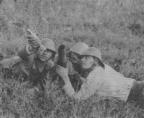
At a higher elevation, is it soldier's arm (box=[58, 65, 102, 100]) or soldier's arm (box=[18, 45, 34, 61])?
soldier's arm (box=[18, 45, 34, 61])

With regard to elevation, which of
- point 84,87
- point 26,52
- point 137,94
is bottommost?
point 137,94

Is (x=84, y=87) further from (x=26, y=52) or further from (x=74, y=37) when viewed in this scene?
(x=74, y=37)

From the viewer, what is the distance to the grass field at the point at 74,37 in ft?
12.6

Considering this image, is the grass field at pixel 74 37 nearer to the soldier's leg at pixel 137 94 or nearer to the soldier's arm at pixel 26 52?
the soldier's leg at pixel 137 94

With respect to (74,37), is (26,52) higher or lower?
higher

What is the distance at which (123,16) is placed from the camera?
317 inches

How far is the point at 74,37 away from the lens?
6820mm

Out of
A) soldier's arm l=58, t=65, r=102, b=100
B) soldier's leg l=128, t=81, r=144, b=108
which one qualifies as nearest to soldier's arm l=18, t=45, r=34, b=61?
soldier's arm l=58, t=65, r=102, b=100

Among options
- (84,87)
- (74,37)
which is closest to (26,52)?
(84,87)

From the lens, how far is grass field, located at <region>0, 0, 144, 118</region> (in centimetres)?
385

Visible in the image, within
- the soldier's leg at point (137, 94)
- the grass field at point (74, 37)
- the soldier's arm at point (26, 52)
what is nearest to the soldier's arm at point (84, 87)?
the grass field at point (74, 37)

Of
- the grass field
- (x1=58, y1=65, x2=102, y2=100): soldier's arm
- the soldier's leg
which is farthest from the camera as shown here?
the soldier's leg

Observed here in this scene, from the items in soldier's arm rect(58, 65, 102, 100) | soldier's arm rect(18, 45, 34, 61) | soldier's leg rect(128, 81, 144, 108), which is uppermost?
soldier's arm rect(18, 45, 34, 61)

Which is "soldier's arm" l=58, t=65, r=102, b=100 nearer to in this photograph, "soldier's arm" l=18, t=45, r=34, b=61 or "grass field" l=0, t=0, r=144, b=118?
Answer: "grass field" l=0, t=0, r=144, b=118
